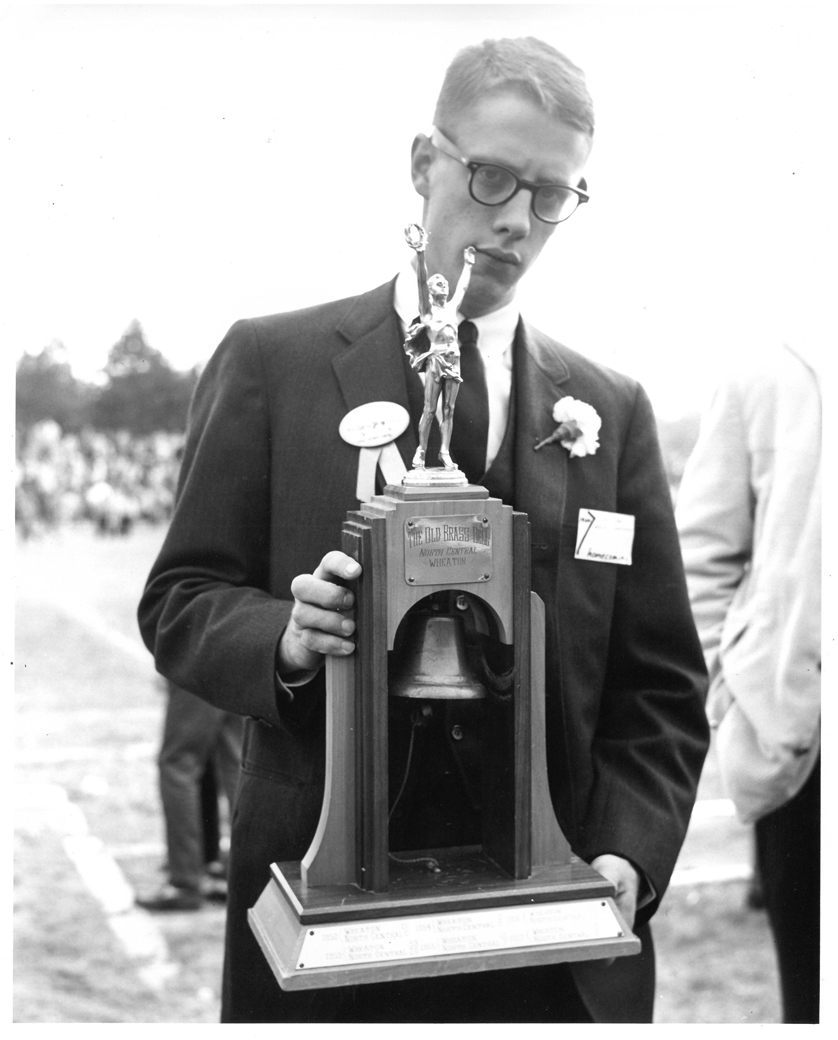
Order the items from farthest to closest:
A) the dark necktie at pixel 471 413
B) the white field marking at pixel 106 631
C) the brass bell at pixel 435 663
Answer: the white field marking at pixel 106 631, the dark necktie at pixel 471 413, the brass bell at pixel 435 663

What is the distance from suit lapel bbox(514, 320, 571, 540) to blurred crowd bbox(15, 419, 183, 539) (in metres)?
2.50

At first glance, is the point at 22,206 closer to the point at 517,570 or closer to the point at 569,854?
the point at 517,570

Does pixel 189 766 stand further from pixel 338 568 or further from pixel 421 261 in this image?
pixel 421 261

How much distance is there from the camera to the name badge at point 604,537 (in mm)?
2143

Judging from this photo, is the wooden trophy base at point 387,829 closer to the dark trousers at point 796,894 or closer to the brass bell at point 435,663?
the brass bell at point 435,663

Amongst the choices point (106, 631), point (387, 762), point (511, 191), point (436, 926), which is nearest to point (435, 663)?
point (387, 762)

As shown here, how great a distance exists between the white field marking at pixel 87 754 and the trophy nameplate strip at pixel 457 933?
4.64 meters

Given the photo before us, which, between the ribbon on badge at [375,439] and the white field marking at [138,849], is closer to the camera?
the ribbon on badge at [375,439]

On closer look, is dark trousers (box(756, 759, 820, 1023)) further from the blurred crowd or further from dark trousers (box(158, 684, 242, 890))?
the blurred crowd

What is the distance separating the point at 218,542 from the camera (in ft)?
6.78

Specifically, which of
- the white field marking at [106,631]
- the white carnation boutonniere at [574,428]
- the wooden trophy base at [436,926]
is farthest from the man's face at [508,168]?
the white field marking at [106,631]

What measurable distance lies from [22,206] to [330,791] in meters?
1.53

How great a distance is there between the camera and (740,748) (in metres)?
2.84

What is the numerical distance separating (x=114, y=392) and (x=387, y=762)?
204 centimetres
